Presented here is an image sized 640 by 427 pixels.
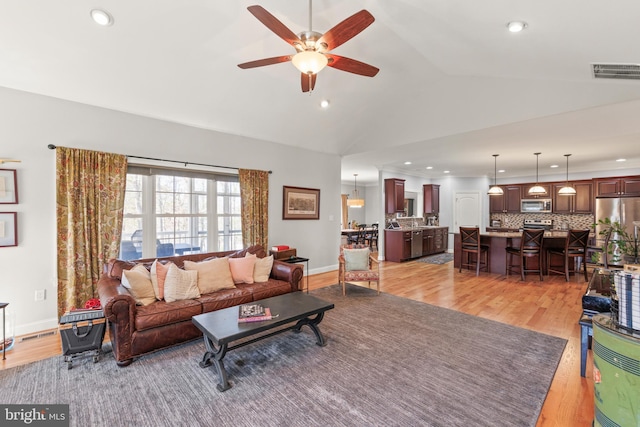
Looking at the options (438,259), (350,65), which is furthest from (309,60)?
(438,259)

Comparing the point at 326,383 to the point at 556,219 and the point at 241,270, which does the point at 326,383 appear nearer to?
the point at 241,270

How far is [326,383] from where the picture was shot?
225 centimetres

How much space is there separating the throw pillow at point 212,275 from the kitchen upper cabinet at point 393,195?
17.5 feet

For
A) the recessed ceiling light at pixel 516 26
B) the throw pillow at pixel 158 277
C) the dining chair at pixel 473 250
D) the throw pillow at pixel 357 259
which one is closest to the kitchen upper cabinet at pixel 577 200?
the dining chair at pixel 473 250

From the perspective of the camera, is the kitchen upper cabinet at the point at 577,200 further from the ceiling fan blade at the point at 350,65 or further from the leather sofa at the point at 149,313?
the leather sofa at the point at 149,313

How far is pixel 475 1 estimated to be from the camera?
7.34ft

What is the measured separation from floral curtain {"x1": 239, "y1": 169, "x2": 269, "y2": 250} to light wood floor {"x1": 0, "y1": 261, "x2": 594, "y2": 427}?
1372mm

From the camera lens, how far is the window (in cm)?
386

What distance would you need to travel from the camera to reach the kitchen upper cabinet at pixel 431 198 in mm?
9172

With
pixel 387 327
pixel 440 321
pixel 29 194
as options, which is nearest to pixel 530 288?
pixel 440 321

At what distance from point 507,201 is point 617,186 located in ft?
7.97

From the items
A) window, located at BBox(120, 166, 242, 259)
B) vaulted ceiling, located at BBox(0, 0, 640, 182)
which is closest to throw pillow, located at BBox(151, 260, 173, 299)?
window, located at BBox(120, 166, 242, 259)

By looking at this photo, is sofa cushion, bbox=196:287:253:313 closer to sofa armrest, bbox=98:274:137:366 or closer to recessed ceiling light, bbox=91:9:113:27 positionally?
sofa armrest, bbox=98:274:137:366

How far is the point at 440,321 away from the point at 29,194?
16.6ft
